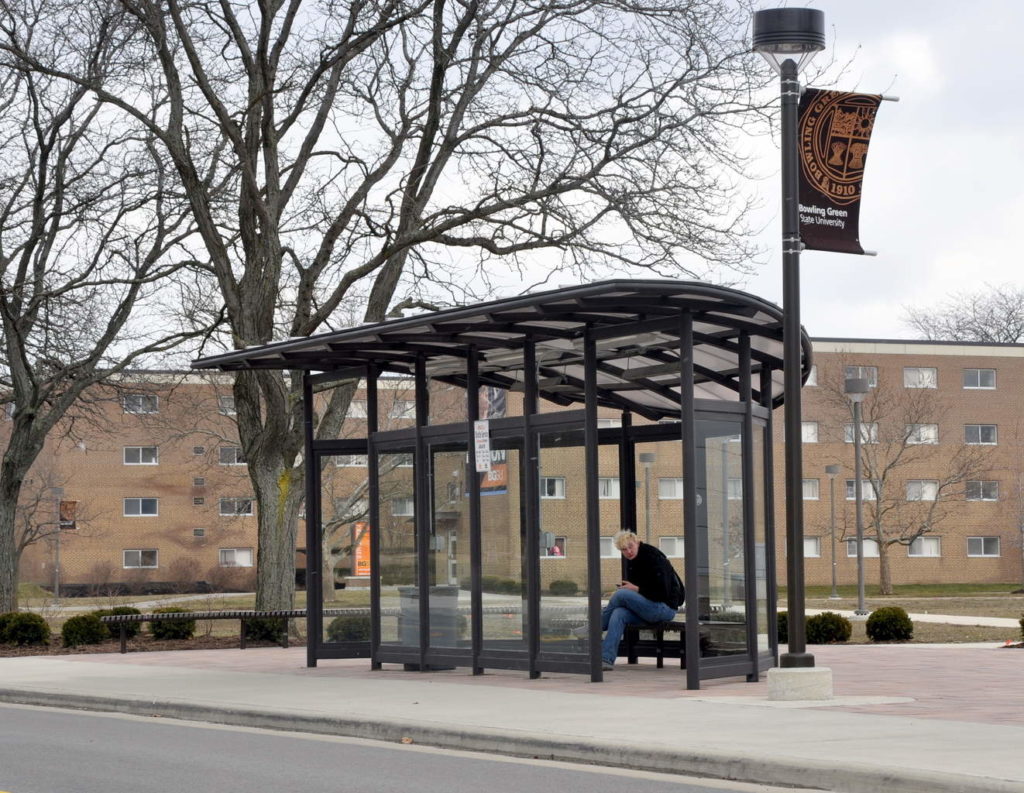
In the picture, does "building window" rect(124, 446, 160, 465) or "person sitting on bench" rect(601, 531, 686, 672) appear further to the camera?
"building window" rect(124, 446, 160, 465)

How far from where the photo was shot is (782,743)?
974cm

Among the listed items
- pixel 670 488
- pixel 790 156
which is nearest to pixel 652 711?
pixel 670 488

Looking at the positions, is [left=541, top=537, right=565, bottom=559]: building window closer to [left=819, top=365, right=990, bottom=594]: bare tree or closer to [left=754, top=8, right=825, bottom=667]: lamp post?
[left=754, top=8, right=825, bottom=667]: lamp post

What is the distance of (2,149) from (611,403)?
17462 millimetres

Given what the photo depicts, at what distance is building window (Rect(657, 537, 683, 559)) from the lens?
17016 millimetres

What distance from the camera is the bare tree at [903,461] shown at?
62.0m

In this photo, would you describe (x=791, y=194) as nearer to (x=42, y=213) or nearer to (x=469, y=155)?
(x=469, y=155)

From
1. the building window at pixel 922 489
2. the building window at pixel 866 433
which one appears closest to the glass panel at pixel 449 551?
the building window at pixel 866 433

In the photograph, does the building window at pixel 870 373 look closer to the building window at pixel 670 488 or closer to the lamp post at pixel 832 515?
the lamp post at pixel 832 515

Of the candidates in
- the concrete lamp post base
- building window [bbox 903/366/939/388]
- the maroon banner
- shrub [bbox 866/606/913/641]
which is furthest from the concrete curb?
building window [bbox 903/366/939/388]

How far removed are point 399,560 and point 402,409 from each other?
3547mm

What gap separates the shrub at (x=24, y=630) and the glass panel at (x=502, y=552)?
471 inches

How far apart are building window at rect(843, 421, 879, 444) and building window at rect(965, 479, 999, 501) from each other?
24.3 ft

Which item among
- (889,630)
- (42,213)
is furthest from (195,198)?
(889,630)
